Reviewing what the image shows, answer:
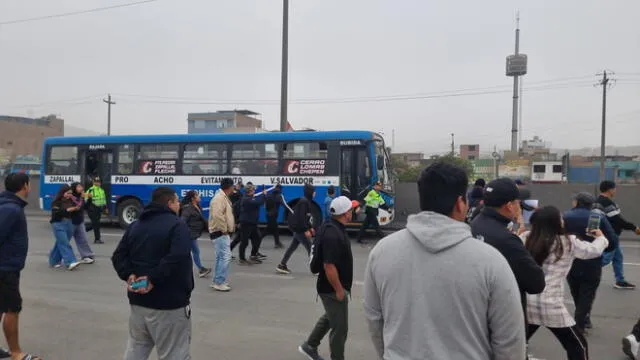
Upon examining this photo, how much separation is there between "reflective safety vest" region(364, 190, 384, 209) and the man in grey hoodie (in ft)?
35.8

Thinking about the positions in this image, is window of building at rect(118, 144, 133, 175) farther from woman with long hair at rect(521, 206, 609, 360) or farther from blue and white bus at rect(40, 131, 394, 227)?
woman with long hair at rect(521, 206, 609, 360)

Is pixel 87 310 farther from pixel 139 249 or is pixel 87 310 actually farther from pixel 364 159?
pixel 364 159

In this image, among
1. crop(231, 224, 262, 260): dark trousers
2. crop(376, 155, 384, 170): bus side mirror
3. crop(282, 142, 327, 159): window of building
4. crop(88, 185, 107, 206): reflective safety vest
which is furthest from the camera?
crop(282, 142, 327, 159): window of building

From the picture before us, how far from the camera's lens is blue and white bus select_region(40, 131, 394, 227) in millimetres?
13930

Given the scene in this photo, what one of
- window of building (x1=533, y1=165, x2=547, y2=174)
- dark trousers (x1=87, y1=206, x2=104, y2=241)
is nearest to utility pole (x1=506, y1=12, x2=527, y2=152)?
window of building (x1=533, y1=165, x2=547, y2=174)

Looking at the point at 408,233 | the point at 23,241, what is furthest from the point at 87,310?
the point at 408,233

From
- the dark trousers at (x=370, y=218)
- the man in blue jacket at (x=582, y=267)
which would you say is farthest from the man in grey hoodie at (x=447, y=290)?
the dark trousers at (x=370, y=218)

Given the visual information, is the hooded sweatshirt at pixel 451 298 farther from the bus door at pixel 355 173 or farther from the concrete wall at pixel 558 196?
the concrete wall at pixel 558 196

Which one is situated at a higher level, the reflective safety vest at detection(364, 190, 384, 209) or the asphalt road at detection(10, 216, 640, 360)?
the reflective safety vest at detection(364, 190, 384, 209)

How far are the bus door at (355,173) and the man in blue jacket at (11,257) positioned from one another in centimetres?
994

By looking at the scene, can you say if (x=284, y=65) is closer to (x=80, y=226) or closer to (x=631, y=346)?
(x=80, y=226)

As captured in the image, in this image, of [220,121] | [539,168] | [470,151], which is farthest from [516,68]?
[220,121]

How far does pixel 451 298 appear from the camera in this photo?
1.91m

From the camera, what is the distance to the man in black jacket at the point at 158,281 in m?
3.50
